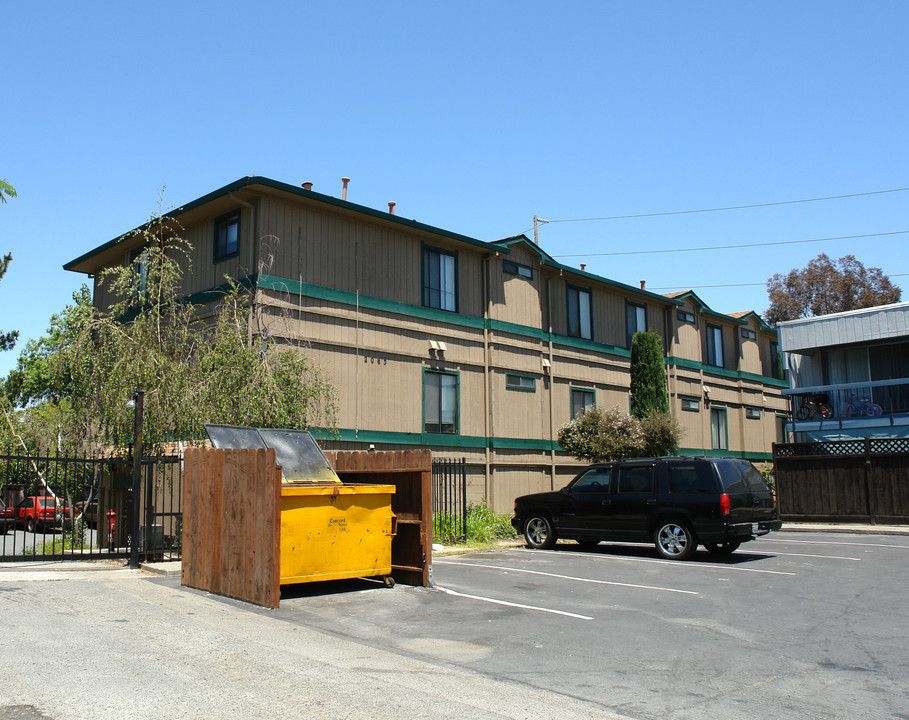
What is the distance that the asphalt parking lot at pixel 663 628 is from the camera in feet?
21.6

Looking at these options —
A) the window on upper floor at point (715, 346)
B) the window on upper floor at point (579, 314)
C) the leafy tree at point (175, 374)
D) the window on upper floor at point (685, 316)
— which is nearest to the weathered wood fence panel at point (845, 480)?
the window on upper floor at point (579, 314)

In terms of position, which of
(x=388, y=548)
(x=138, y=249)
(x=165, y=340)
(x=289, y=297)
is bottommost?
(x=388, y=548)

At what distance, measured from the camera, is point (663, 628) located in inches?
364

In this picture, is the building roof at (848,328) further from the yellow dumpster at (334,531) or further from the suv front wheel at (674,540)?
the yellow dumpster at (334,531)

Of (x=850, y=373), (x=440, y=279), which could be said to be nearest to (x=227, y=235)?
(x=440, y=279)

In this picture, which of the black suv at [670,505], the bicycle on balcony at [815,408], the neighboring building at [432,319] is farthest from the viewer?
the bicycle on balcony at [815,408]

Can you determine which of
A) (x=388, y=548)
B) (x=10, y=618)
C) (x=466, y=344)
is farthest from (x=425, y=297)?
(x=10, y=618)

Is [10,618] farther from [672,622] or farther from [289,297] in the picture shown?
[289,297]

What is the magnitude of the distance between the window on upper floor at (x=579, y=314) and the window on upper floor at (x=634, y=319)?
7.55 ft

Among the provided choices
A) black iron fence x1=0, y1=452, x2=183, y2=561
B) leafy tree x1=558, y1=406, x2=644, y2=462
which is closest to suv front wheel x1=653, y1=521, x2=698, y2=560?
leafy tree x1=558, y1=406, x2=644, y2=462

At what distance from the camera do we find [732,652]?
8.04m

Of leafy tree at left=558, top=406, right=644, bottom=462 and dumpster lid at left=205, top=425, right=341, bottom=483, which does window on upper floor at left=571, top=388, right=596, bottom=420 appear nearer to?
leafy tree at left=558, top=406, right=644, bottom=462

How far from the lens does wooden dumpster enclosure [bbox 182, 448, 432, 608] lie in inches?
399

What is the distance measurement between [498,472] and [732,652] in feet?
51.4
